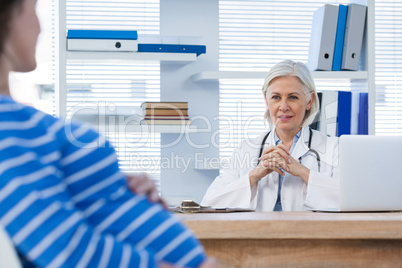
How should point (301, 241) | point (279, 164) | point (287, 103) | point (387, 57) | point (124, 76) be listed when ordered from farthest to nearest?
1. point (387, 57)
2. point (124, 76)
3. point (287, 103)
4. point (279, 164)
5. point (301, 241)

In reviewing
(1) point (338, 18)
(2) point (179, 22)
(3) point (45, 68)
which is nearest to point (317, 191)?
(1) point (338, 18)

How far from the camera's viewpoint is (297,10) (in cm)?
360

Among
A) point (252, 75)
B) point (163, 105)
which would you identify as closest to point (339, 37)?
point (252, 75)

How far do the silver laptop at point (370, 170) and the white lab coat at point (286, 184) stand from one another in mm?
468

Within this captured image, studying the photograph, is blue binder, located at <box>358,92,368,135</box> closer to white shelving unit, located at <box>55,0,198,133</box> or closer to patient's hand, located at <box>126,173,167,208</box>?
white shelving unit, located at <box>55,0,198,133</box>

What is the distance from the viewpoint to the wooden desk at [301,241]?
176 cm

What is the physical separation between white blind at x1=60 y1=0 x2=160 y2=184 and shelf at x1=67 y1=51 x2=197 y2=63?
0.90ft

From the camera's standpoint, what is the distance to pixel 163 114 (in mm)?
2996

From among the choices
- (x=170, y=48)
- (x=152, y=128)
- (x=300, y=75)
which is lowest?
(x=152, y=128)

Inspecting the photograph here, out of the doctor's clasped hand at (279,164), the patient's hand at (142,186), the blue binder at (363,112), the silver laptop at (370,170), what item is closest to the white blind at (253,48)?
the blue binder at (363,112)

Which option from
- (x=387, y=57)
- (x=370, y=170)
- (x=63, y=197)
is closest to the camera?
(x=63, y=197)

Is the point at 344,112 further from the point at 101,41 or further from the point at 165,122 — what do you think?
the point at 101,41

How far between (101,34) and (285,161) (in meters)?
1.22

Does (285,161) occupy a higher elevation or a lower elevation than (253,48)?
lower
